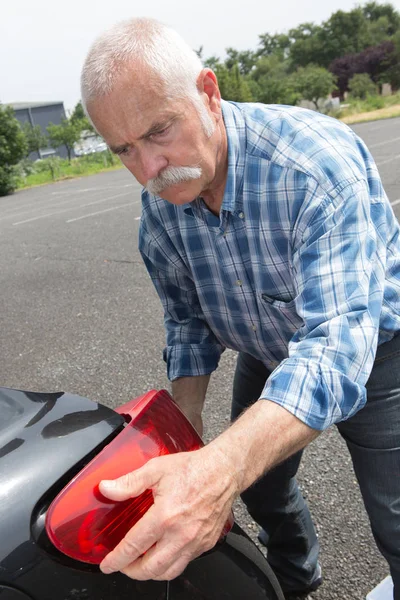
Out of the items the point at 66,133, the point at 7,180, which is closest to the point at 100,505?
the point at 7,180

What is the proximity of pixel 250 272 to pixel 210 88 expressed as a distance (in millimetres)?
474

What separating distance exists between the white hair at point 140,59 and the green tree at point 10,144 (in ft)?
77.1

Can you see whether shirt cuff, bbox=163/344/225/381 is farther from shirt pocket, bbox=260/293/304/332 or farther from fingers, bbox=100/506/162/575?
fingers, bbox=100/506/162/575

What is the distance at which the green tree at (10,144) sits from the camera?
930 inches

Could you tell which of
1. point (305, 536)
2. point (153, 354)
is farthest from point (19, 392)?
point (153, 354)

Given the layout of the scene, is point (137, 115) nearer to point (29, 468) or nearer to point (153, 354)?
point (29, 468)

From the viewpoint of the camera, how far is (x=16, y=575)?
0.93 meters

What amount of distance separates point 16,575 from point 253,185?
100 cm

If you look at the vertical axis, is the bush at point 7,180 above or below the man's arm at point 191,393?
below

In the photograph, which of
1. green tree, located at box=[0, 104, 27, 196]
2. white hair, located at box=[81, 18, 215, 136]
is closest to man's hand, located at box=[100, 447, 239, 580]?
white hair, located at box=[81, 18, 215, 136]

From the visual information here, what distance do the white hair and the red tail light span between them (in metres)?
0.75

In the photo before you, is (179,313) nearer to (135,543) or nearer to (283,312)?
(283,312)

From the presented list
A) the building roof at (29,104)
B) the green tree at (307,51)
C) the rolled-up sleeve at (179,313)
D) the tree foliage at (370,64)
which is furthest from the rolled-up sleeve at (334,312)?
the green tree at (307,51)

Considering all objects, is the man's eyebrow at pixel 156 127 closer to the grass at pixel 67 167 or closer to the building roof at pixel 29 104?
the grass at pixel 67 167
